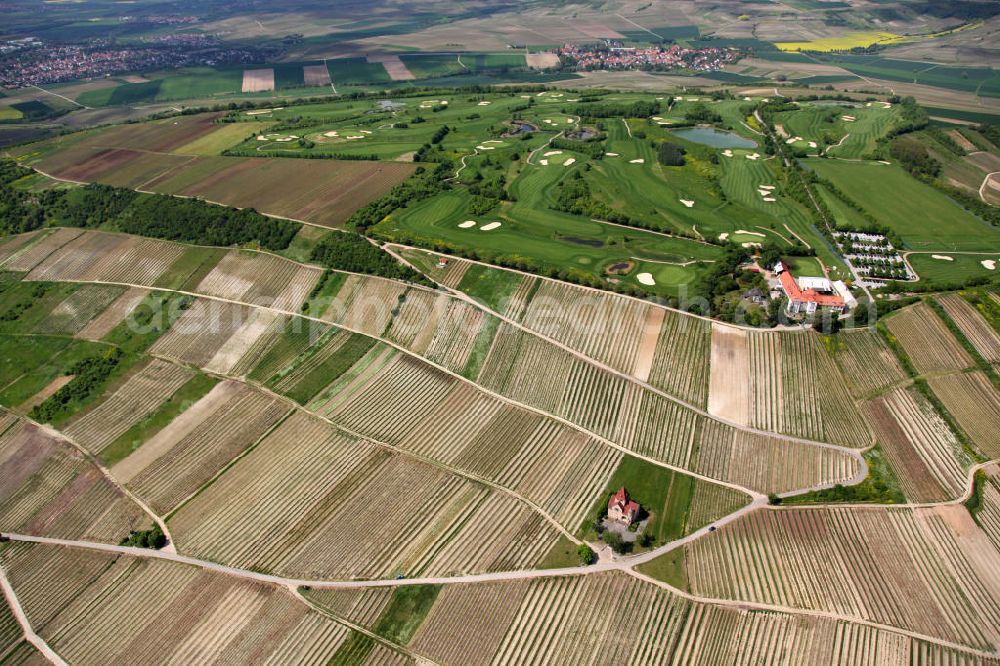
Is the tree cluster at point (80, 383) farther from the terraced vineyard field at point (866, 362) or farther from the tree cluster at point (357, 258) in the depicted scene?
the terraced vineyard field at point (866, 362)

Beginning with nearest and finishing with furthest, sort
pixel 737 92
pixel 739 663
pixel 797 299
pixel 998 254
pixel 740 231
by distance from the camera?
pixel 739 663 < pixel 797 299 < pixel 998 254 < pixel 740 231 < pixel 737 92

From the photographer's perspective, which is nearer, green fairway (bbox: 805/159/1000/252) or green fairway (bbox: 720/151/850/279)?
green fairway (bbox: 805/159/1000/252)

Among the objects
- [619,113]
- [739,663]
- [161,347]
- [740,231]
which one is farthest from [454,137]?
[739,663]

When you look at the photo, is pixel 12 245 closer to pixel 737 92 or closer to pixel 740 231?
pixel 740 231

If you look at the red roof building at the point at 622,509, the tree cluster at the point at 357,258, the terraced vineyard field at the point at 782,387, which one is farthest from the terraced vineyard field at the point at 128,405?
the terraced vineyard field at the point at 782,387

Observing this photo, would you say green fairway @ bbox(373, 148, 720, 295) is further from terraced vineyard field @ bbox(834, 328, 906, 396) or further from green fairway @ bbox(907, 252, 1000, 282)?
green fairway @ bbox(907, 252, 1000, 282)

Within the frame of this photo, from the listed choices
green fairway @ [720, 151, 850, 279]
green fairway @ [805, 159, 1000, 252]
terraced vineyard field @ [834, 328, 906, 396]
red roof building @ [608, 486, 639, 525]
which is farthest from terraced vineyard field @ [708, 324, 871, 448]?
green fairway @ [805, 159, 1000, 252]

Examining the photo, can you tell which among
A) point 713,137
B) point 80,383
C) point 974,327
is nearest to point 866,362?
point 974,327

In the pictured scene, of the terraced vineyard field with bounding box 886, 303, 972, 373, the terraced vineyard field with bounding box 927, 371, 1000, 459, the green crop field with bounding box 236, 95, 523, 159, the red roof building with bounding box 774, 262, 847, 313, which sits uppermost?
the green crop field with bounding box 236, 95, 523, 159
